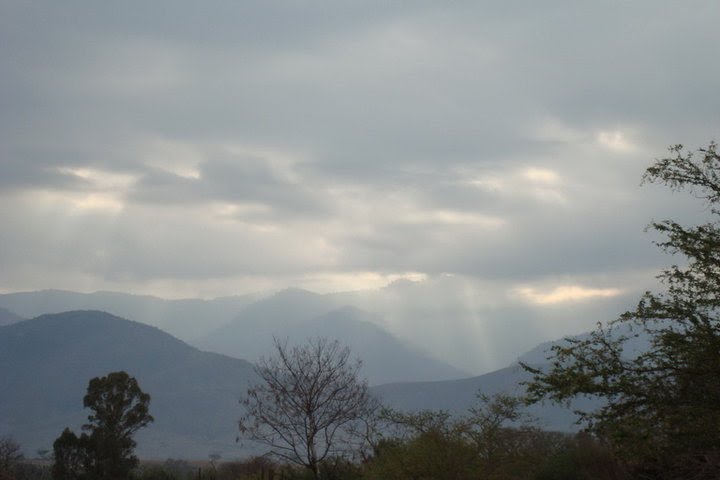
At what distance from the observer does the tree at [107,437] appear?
65938 millimetres

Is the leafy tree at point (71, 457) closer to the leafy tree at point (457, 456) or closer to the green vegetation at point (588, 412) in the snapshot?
the green vegetation at point (588, 412)

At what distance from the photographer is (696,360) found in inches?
632

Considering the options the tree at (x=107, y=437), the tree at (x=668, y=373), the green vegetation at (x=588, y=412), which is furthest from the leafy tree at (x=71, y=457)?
the tree at (x=668, y=373)

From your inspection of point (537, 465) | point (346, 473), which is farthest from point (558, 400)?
point (346, 473)

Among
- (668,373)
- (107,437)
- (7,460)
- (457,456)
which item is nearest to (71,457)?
(107,437)

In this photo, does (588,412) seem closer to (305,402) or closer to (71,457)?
(305,402)

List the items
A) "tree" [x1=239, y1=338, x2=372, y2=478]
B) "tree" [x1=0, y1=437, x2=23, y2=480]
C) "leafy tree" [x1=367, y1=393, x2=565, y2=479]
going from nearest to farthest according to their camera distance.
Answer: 1. "leafy tree" [x1=367, y1=393, x2=565, y2=479]
2. "tree" [x1=0, y1=437, x2=23, y2=480]
3. "tree" [x1=239, y1=338, x2=372, y2=478]

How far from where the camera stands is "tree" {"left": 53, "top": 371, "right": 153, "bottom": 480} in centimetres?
6594

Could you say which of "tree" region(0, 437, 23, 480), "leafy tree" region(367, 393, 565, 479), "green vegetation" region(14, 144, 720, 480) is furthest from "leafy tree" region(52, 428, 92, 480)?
"leafy tree" region(367, 393, 565, 479)

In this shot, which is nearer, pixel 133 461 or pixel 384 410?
pixel 384 410

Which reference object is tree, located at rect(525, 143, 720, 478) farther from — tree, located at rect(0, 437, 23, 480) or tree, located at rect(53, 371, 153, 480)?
tree, located at rect(53, 371, 153, 480)

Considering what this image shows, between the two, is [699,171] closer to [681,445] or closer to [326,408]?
[681,445]

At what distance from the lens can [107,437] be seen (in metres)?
69.0

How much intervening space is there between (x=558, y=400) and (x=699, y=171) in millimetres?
6331
